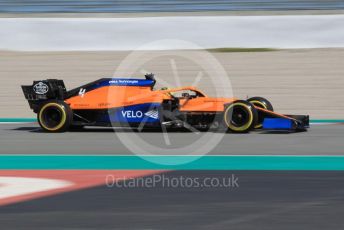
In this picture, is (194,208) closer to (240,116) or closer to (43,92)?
(240,116)

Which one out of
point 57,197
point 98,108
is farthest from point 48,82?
point 57,197

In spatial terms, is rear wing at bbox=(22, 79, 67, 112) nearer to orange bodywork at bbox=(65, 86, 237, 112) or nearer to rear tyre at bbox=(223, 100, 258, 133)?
orange bodywork at bbox=(65, 86, 237, 112)

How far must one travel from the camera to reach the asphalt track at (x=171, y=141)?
10727 mm

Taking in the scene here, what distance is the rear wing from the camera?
12.9 metres

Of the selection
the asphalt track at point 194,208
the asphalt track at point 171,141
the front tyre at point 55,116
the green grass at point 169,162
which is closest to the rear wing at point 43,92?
the front tyre at point 55,116

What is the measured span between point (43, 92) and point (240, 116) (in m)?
3.18

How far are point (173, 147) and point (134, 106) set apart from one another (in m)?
1.53

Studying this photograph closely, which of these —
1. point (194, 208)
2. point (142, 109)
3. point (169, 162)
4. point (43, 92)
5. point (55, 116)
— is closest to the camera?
point (194, 208)

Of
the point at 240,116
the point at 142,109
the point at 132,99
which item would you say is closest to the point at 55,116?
the point at 132,99

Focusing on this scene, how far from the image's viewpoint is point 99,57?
2059 centimetres

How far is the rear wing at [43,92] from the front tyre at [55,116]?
24cm

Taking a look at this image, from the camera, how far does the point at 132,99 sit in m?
12.5

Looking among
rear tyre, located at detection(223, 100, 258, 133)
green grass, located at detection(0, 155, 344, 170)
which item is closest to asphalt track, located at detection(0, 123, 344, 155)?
rear tyre, located at detection(223, 100, 258, 133)

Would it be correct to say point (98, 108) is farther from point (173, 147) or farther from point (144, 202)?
point (144, 202)
